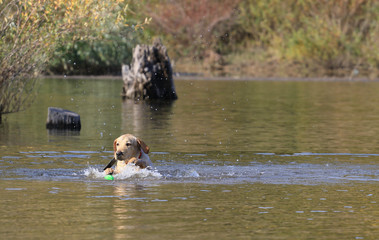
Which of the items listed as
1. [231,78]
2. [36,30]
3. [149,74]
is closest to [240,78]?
[231,78]

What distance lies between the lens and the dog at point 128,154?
13906 mm

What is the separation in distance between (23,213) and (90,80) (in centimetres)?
3351

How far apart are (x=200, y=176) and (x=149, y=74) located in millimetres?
19692

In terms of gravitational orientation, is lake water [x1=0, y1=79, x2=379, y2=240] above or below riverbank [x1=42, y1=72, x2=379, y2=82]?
below

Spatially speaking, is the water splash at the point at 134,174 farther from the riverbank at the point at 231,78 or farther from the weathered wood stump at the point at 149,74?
the riverbank at the point at 231,78

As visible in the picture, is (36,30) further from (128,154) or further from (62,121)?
(128,154)

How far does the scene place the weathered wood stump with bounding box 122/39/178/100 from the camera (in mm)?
33594

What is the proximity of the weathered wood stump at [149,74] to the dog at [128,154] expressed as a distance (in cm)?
1943

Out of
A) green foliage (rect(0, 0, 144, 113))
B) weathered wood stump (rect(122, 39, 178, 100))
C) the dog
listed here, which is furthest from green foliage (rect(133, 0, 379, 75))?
the dog

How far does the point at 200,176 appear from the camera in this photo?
1428 centimetres

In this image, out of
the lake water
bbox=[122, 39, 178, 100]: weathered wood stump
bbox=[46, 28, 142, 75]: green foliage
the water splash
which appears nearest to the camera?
the lake water

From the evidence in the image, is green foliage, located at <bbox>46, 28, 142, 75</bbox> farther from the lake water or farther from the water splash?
the water splash

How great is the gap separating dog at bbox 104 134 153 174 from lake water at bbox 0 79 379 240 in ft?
0.73

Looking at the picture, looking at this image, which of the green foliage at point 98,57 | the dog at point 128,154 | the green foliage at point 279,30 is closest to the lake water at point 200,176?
the dog at point 128,154
